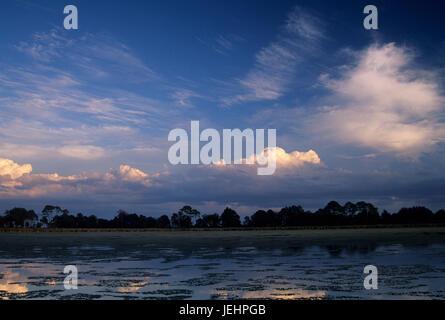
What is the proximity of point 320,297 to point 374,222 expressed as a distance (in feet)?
640

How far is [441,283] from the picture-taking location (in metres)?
15.2

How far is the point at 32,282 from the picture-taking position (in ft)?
53.9
